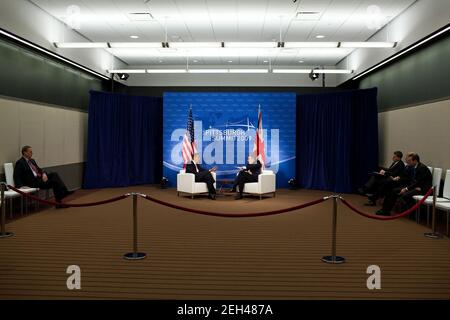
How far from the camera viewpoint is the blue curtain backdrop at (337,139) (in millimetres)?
10852

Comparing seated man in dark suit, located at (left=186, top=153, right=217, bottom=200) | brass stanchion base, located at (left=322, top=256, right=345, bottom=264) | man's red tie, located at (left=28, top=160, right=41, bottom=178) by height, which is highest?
man's red tie, located at (left=28, top=160, right=41, bottom=178)

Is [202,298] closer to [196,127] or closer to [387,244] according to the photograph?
[387,244]

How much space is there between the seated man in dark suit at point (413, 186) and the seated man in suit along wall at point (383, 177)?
0.61m

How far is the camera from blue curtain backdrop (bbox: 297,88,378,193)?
1085 centimetres

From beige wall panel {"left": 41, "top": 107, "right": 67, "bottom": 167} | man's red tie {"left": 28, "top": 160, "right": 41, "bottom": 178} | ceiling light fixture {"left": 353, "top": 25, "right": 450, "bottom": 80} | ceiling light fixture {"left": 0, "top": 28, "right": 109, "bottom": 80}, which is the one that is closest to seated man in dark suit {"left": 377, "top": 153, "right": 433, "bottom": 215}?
ceiling light fixture {"left": 353, "top": 25, "right": 450, "bottom": 80}

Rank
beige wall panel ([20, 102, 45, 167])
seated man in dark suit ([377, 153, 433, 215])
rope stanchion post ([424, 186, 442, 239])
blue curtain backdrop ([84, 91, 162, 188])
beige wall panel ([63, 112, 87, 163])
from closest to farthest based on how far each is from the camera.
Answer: rope stanchion post ([424, 186, 442, 239]) < seated man in dark suit ([377, 153, 433, 215]) < beige wall panel ([20, 102, 45, 167]) < beige wall panel ([63, 112, 87, 163]) < blue curtain backdrop ([84, 91, 162, 188])

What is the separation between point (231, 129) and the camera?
12.7 m

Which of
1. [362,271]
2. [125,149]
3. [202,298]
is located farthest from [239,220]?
[125,149]

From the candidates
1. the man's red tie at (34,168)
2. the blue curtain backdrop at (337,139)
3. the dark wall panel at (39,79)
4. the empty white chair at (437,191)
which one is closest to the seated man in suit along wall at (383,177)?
the empty white chair at (437,191)

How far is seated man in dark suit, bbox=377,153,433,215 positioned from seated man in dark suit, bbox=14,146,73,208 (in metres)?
6.54

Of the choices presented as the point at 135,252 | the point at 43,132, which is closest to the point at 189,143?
the point at 43,132

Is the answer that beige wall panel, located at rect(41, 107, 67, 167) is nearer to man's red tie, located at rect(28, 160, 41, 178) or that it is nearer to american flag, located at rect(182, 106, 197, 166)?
man's red tie, located at rect(28, 160, 41, 178)

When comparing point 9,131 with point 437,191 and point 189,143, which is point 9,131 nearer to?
point 189,143
